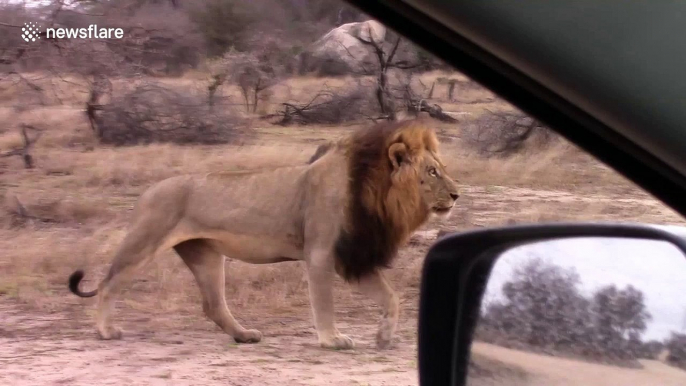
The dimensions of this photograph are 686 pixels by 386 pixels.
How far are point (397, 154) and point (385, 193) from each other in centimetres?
10

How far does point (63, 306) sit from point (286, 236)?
1.94 feet

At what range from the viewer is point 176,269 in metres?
2.02

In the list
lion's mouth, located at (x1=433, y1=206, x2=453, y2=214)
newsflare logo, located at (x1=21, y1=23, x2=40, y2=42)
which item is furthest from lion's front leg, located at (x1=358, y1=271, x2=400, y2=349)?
newsflare logo, located at (x1=21, y1=23, x2=40, y2=42)

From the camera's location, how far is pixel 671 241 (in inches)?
13.4

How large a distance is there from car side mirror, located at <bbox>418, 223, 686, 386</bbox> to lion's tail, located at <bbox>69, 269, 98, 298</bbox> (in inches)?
65.9

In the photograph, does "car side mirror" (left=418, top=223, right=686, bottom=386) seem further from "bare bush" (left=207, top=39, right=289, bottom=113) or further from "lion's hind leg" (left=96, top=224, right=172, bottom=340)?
"bare bush" (left=207, top=39, right=289, bottom=113)

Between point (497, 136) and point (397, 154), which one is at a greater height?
point (497, 136)

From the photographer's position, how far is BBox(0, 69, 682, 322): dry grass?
1.99m

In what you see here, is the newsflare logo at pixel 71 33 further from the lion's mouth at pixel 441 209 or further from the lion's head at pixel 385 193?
the lion's mouth at pixel 441 209

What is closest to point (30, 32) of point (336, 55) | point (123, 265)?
point (123, 265)

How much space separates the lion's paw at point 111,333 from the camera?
76.9 inches

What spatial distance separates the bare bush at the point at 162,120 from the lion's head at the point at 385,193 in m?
0.42

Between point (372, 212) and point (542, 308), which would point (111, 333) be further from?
point (542, 308)

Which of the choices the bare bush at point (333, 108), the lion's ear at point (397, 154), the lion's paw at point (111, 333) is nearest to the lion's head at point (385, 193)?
the lion's ear at point (397, 154)
